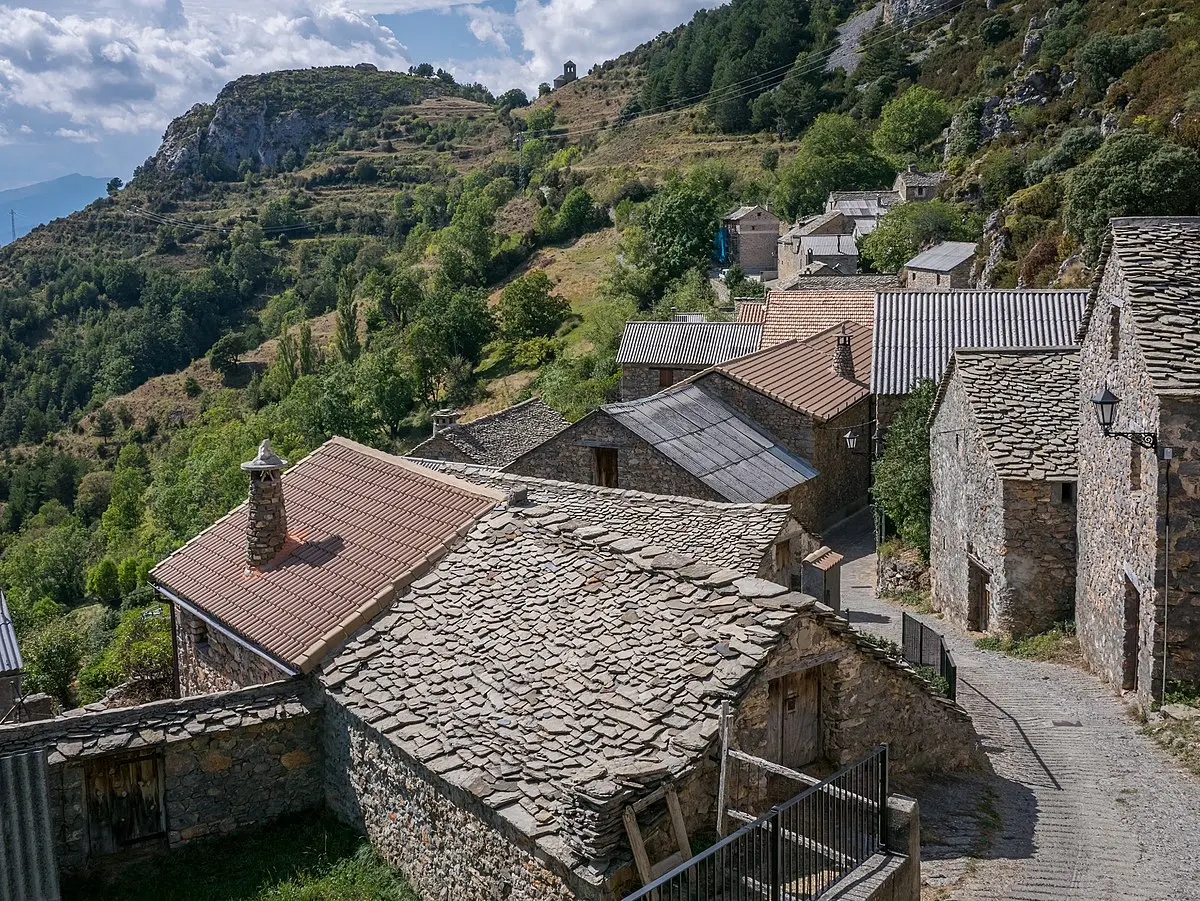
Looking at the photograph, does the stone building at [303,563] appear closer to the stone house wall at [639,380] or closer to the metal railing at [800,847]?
the metal railing at [800,847]

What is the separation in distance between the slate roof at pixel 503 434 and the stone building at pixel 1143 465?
49.6 feet

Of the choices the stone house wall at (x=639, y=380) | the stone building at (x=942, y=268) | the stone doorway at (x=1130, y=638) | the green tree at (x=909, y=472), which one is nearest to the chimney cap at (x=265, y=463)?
the stone doorway at (x=1130, y=638)

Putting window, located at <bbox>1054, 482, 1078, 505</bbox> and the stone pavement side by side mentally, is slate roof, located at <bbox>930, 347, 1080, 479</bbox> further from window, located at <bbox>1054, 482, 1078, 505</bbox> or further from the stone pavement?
the stone pavement

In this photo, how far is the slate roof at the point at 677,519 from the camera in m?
13.0

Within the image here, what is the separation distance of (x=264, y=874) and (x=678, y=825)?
5064 mm

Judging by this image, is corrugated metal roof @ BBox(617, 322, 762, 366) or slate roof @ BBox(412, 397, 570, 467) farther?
corrugated metal roof @ BBox(617, 322, 762, 366)

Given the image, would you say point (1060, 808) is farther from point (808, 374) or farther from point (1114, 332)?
point (808, 374)

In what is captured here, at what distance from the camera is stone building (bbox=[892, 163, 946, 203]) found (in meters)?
60.6

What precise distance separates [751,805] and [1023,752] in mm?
5256

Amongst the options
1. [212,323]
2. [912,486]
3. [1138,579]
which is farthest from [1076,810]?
[212,323]

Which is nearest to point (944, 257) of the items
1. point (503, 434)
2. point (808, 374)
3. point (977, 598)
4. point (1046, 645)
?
point (808, 374)

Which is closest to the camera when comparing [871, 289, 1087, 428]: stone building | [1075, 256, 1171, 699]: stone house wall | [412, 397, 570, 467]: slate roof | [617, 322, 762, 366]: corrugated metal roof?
[1075, 256, 1171, 699]: stone house wall

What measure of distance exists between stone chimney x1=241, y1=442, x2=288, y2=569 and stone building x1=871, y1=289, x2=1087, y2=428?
17.7 metres

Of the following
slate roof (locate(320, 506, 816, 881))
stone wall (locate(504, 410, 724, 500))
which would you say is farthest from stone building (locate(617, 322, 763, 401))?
slate roof (locate(320, 506, 816, 881))
